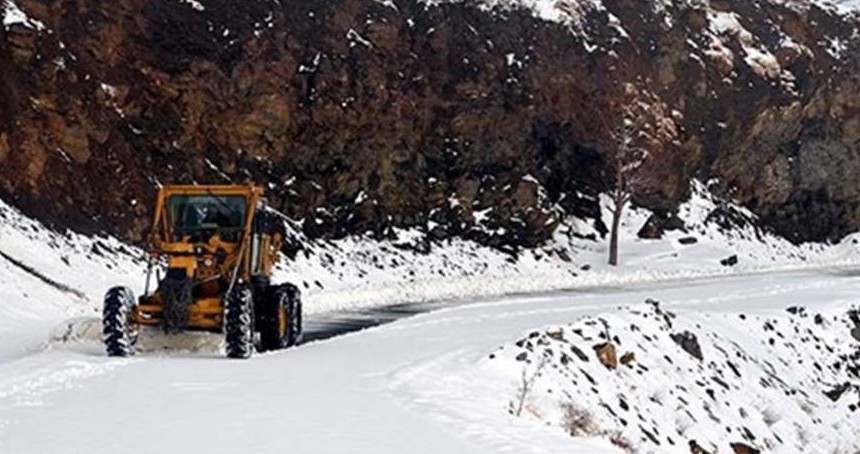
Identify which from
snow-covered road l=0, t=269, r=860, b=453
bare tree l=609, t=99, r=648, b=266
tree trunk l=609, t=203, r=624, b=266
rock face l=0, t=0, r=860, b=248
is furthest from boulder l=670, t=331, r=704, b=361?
bare tree l=609, t=99, r=648, b=266

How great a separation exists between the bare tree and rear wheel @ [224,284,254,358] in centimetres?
3097

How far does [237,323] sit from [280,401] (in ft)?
13.0

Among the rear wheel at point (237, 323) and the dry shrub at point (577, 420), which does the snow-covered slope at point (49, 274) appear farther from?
the dry shrub at point (577, 420)

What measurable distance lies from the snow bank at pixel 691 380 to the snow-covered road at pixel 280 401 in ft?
3.31

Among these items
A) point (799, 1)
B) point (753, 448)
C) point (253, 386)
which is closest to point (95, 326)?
point (253, 386)

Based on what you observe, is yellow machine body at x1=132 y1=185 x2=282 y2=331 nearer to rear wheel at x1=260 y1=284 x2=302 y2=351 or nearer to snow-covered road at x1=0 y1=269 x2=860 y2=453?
rear wheel at x1=260 y1=284 x2=302 y2=351

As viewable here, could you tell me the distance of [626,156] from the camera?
1905 inches

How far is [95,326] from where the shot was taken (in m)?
18.2

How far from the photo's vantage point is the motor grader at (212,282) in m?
15.9

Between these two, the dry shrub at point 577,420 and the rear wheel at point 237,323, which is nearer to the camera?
the dry shrub at point 577,420

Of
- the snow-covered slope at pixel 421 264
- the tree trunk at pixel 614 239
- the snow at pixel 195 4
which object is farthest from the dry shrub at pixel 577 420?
the tree trunk at pixel 614 239

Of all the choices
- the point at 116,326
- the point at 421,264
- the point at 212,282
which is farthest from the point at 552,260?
the point at 116,326

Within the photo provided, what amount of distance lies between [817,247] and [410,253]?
2573cm

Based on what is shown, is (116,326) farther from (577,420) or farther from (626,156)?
(626,156)
